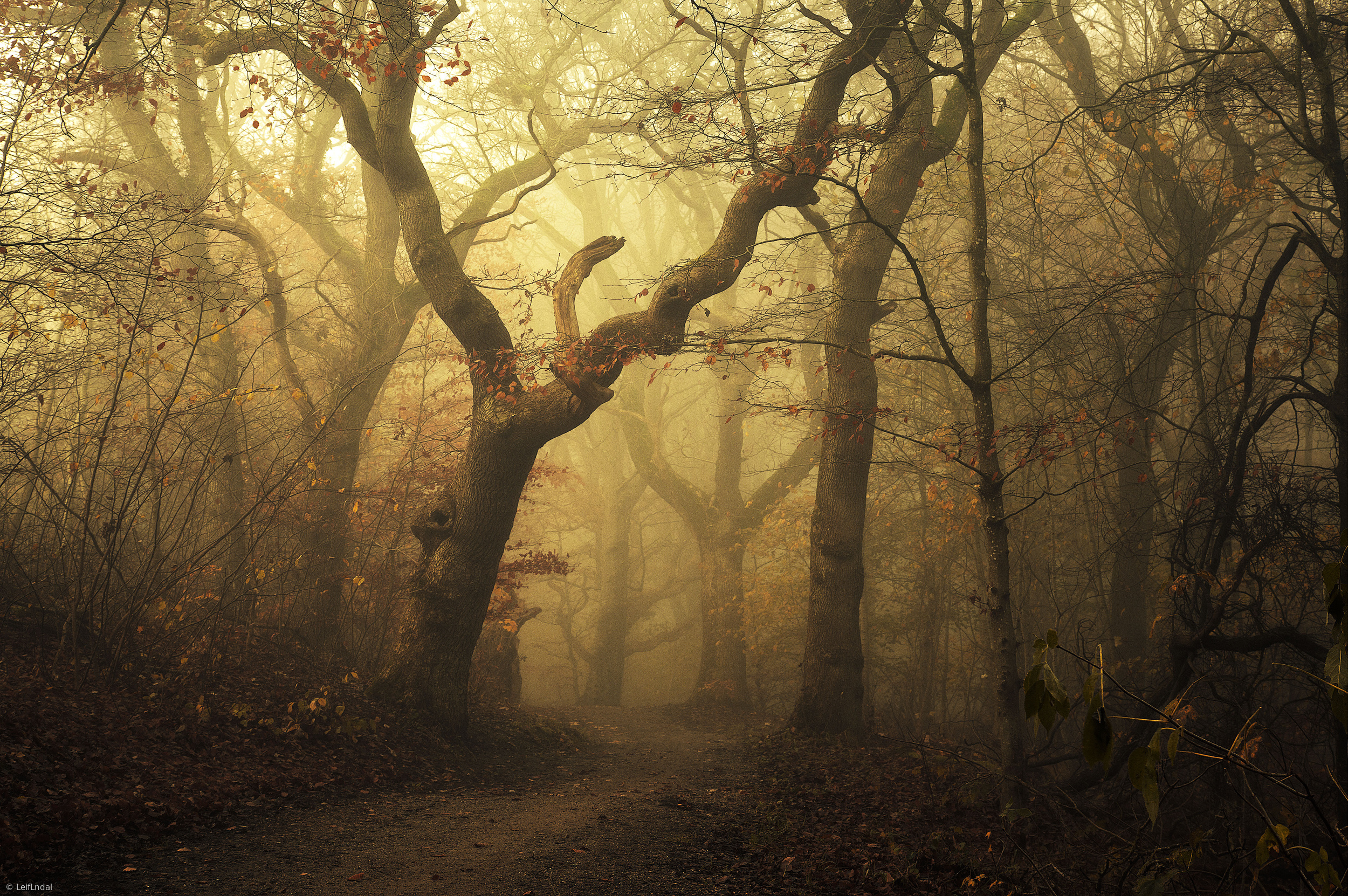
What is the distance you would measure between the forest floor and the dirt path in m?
0.02

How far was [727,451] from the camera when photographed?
1614 cm

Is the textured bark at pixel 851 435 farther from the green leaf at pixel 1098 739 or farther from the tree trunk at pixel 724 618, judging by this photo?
the green leaf at pixel 1098 739

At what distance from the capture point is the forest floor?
3.89 m

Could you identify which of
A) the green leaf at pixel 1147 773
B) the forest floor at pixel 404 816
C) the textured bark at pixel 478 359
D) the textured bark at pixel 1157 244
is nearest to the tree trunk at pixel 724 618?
the textured bark at pixel 1157 244

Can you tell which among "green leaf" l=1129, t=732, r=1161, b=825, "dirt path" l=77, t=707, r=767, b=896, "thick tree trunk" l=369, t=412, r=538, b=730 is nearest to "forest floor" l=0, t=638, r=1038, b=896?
"dirt path" l=77, t=707, r=767, b=896

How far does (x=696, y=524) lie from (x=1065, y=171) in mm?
9303

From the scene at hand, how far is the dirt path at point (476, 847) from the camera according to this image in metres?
3.80

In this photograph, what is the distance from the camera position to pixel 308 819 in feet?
15.9

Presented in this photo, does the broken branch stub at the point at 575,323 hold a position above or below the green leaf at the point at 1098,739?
above

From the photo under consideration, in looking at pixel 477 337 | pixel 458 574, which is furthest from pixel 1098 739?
pixel 477 337

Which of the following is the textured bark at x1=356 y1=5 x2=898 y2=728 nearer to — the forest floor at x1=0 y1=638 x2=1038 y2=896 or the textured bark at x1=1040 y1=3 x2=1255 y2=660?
the forest floor at x1=0 y1=638 x2=1038 y2=896

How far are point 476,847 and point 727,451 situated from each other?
12068 mm

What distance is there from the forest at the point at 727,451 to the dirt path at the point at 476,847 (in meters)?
0.06

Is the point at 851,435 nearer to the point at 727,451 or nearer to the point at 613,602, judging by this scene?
the point at 727,451
